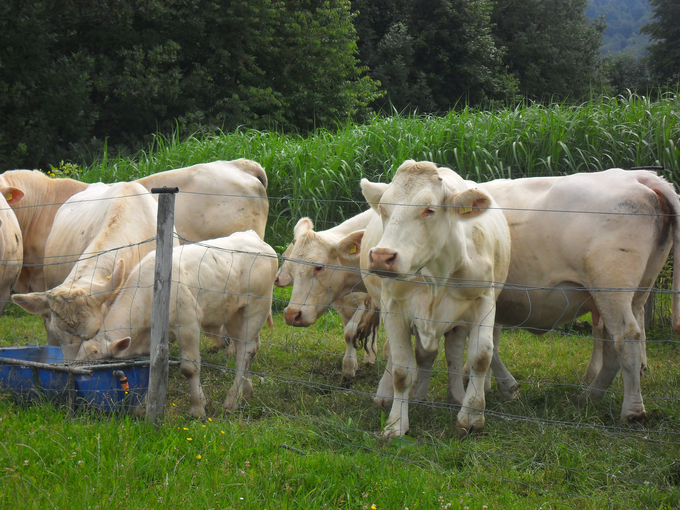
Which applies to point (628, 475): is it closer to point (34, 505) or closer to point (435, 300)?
point (435, 300)

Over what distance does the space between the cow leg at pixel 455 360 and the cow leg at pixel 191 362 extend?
172 cm

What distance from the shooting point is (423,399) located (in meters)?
4.81

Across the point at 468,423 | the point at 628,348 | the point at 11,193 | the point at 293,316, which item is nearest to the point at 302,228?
the point at 293,316

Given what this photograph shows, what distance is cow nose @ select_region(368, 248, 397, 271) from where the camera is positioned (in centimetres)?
337

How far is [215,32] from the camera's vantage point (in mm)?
20312

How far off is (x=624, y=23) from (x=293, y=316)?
271ft

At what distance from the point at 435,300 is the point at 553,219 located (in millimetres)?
1322

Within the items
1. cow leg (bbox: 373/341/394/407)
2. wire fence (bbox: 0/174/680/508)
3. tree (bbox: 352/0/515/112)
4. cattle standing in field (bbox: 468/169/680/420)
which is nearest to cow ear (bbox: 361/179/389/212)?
wire fence (bbox: 0/174/680/508)

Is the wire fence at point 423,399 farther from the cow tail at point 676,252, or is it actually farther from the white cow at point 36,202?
the white cow at point 36,202

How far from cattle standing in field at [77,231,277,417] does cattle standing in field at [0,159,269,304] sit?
6.44 ft

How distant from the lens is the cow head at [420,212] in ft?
11.8

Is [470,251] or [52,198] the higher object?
[470,251]

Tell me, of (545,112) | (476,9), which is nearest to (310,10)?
(476,9)

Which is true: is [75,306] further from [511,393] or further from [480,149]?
[480,149]
